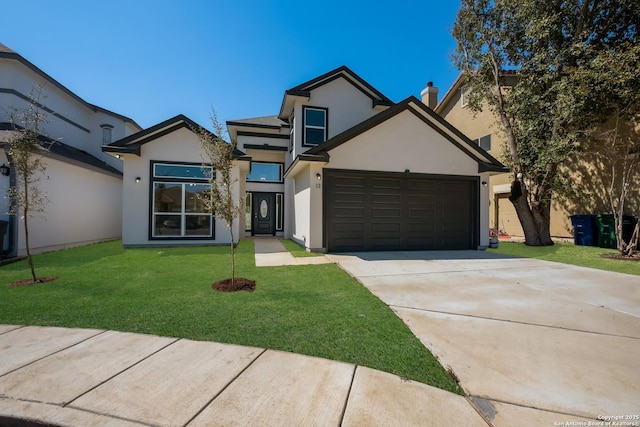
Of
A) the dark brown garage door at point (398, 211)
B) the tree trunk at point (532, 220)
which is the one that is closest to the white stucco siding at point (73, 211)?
the dark brown garage door at point (398, 211)

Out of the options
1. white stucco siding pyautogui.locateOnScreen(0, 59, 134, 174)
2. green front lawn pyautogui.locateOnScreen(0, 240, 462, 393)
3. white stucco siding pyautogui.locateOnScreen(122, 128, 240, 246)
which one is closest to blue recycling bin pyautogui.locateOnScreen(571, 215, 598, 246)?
green front lawn pyautogui.locateOnScreen(0, 240, 462, 393)

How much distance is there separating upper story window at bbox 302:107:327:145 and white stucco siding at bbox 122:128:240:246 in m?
4.68

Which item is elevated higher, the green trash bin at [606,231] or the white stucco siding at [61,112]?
the white stucco siding at [61,112]

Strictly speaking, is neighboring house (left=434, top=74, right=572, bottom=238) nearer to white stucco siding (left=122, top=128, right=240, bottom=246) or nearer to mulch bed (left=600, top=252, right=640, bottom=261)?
mulch bed (left=600, top=252, right=640, bottom=261)

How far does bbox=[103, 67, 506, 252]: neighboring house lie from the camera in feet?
30.5

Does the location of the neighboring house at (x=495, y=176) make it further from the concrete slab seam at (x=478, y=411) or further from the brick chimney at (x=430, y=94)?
the concrete slab seam at (x=478, y=411)

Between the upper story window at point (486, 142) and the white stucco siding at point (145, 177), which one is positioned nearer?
the white stucco siding at point (145, 177)

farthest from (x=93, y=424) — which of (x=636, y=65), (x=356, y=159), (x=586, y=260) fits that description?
(x=636, y=65)

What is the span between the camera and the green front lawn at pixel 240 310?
2938 mm

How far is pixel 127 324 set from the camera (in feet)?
11.6

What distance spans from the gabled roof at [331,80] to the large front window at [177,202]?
509 centimetres

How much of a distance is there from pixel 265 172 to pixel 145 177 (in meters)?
6.10

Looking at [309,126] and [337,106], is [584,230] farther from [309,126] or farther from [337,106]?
[309,126]

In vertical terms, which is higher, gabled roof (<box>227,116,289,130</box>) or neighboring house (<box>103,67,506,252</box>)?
gabled roof (<box>227,116,289,130</box>)
